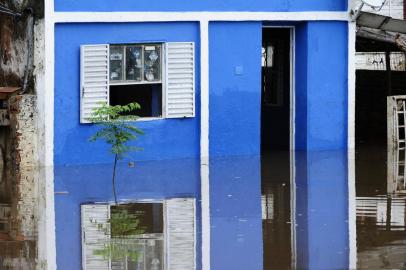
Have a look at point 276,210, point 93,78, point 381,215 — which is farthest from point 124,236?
point 93,78

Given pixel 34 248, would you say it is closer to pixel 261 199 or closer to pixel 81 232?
pixel 81 232

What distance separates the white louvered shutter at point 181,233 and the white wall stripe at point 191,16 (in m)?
4.49

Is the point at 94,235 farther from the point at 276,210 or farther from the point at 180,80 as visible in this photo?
the point at 180,80

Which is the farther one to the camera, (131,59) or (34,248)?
(131,59)

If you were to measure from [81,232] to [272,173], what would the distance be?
19.1 ft

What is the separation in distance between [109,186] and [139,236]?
389 cm

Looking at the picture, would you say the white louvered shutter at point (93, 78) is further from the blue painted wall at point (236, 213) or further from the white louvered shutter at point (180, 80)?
the blue painted wall at point (236, 213)

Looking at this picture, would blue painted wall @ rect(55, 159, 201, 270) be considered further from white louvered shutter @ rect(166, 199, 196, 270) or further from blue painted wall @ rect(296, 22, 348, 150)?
blue painted wall @ rect(296, 22, 348, 150)

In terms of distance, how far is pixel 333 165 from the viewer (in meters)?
19.8

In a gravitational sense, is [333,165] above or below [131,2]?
below

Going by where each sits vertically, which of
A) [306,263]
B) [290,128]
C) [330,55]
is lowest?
[306,263]

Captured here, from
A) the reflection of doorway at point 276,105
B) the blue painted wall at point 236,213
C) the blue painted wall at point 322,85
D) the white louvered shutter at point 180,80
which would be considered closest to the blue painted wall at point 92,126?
the white louvered shutter at point 180,80

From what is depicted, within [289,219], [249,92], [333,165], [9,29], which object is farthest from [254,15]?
[289,219]

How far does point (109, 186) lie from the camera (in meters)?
17.3
